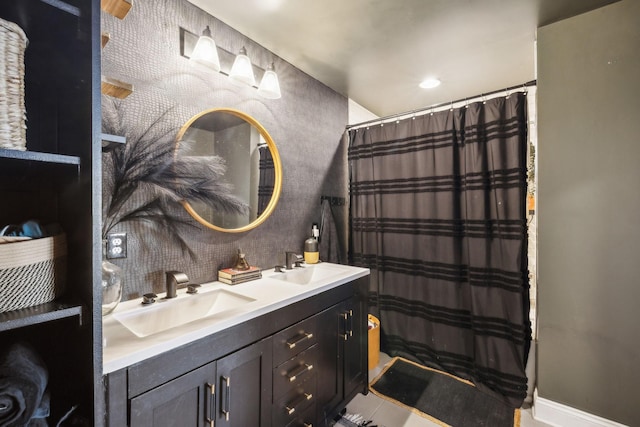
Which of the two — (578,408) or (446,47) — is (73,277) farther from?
(578,408)

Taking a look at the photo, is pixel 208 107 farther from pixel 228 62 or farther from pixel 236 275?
pixel 236 275

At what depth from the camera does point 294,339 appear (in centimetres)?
128

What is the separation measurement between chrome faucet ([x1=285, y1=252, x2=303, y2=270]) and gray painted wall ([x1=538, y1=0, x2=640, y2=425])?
4.92 feet

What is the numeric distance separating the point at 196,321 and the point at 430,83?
2464 millimetres

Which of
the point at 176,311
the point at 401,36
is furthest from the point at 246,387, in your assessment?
the point at 401,36

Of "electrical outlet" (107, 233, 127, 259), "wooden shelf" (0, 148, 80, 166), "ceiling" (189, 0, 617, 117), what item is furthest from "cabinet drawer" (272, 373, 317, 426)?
"ceiling" (189, 0, 617, 117)

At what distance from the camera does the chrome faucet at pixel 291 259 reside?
1905 mm

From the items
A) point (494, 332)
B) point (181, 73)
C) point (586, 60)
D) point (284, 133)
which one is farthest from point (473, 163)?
point (181, 73)

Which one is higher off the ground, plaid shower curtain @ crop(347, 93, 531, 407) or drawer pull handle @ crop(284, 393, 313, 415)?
plaid shower curtain @ crop(347, 93, 531, 407)

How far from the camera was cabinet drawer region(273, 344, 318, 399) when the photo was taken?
1.20 m

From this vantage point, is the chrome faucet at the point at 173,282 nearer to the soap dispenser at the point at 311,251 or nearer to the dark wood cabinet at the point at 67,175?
the dark wood cabinet at the point at 67,175

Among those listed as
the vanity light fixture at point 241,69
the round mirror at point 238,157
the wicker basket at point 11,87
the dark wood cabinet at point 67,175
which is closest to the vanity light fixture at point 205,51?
the vanity light fixture at point 241,69

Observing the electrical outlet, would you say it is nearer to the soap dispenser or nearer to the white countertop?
the white countertop

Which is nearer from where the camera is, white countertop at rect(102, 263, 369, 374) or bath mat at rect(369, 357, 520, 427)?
white countertop at rect(102, 263, 369, 374)
